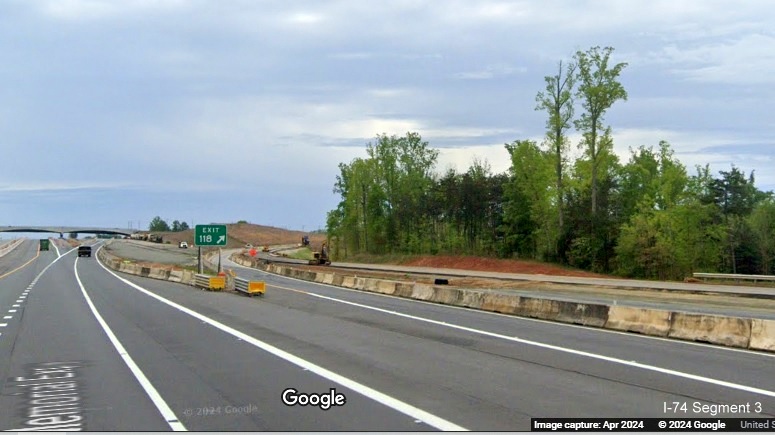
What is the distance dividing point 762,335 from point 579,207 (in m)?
54.9

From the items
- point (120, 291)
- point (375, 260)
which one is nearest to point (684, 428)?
point (120, 291)

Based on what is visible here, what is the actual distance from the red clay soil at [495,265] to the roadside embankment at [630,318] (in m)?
32.1

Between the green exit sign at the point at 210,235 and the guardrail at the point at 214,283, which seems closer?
the guardrail at the point at 214,283

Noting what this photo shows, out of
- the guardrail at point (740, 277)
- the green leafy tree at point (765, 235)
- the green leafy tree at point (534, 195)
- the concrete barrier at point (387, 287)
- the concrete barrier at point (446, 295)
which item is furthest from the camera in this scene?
the green leafy tree at point (534, 195)

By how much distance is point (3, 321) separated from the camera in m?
23.9

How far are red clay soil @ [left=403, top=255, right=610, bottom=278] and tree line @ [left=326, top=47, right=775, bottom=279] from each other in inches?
130

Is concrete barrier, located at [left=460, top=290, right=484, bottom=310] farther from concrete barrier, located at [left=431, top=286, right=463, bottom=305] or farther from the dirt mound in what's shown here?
the dirt mound

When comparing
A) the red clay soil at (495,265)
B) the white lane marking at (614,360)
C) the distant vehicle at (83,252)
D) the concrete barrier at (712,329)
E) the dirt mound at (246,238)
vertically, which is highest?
the dirt mound at (246,238)

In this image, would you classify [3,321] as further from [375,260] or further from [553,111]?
[375,260]

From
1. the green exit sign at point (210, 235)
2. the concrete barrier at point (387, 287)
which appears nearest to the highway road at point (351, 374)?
the concrete barrier at point (387, 287)

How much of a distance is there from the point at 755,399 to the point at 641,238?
53.9 m

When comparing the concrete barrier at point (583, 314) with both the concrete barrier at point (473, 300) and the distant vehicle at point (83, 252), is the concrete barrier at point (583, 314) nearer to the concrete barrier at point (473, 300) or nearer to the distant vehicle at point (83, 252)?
the concrete barrier at point (473, 300)

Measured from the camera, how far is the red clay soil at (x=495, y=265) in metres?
62.5

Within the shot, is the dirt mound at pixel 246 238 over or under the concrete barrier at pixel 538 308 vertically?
over
